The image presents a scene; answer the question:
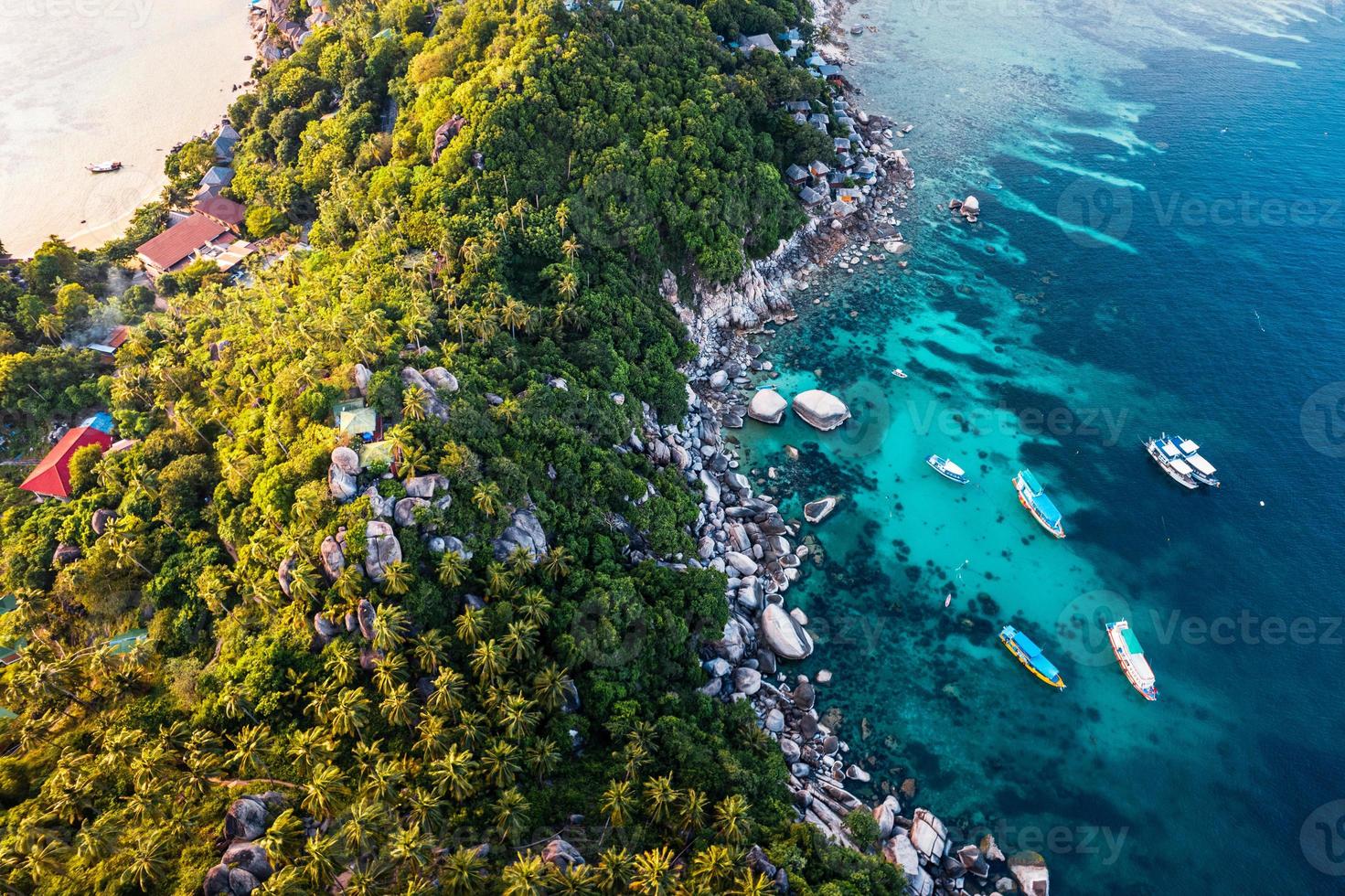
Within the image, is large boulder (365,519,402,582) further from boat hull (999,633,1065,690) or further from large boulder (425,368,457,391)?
boat hull (999,633,1065,690)

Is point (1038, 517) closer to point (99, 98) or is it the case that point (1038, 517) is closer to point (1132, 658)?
point (1132, 658)

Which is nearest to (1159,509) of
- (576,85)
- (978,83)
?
(576,85)

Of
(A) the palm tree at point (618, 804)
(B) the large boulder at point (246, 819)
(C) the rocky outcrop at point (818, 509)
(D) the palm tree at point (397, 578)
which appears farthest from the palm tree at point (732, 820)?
(C) the rocky outcrop at point (818, 509)

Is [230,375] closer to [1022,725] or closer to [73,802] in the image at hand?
[73,802]

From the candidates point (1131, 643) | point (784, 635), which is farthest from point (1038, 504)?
point (784, 635)

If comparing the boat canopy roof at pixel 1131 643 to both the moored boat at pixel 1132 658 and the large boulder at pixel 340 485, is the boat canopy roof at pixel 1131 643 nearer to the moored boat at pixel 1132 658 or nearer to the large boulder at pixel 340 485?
the moored boat at pixel 1132 658

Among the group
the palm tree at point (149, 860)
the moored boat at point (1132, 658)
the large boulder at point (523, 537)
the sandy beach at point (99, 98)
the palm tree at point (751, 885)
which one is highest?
the sandy beach at point (99, 98)
